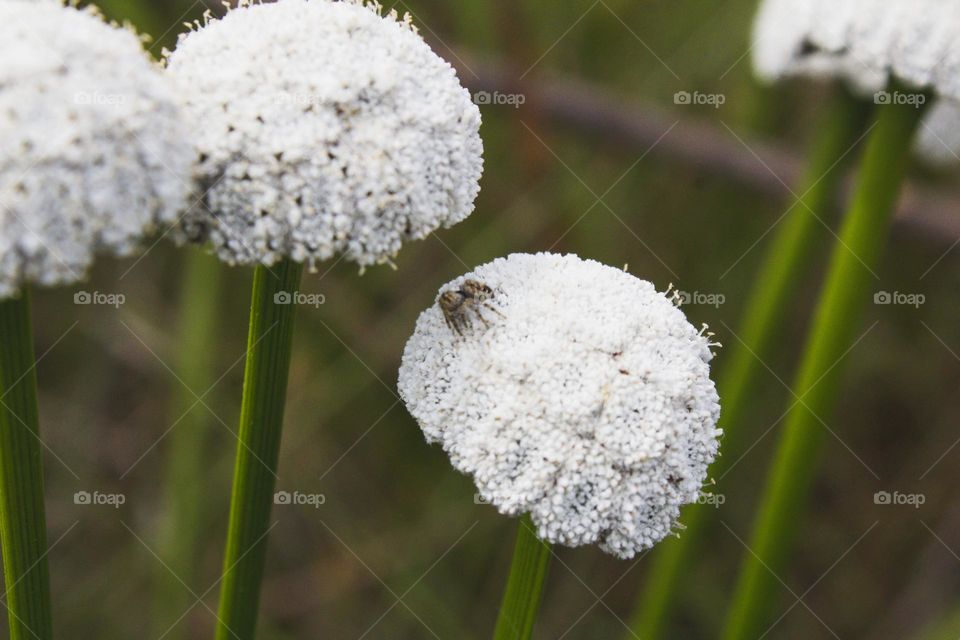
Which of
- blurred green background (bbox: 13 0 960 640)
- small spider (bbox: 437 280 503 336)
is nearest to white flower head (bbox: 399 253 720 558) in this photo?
small spider (bbox: 437 280 503 336)

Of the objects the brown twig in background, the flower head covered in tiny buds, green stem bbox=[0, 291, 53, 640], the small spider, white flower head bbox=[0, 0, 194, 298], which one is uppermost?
the brown twig in background

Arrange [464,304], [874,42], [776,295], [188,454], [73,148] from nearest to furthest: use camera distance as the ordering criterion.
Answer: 1. [73,148]
2. [464,304]
3. [874,42]
4. [776,295]
5. [188,454]

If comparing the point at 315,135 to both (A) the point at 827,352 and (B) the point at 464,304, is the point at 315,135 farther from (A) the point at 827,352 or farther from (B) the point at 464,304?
(A) the point at 827,352

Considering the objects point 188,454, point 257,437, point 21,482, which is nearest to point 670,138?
point 188,454

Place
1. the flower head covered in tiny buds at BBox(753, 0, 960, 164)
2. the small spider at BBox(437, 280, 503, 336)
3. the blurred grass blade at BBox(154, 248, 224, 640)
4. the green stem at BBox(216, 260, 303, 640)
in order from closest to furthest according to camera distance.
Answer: the green stem at BBox(216, 260, 303, 640) < the small spider at BBox(437, 280, 503, 336) < the flower head covered in tiny buds at BBox(753, 0, 960, 164) < the blurred grass blade at BBox(154, 248, 224, 640)

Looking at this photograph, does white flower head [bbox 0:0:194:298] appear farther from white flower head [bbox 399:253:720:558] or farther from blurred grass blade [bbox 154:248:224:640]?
blurred grass blade [bbox 154:248:224:640]

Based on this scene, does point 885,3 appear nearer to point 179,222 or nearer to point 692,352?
point 692,352

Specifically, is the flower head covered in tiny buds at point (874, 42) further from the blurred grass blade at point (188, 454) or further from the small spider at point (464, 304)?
the blurred grass blade at point (188, 454)
